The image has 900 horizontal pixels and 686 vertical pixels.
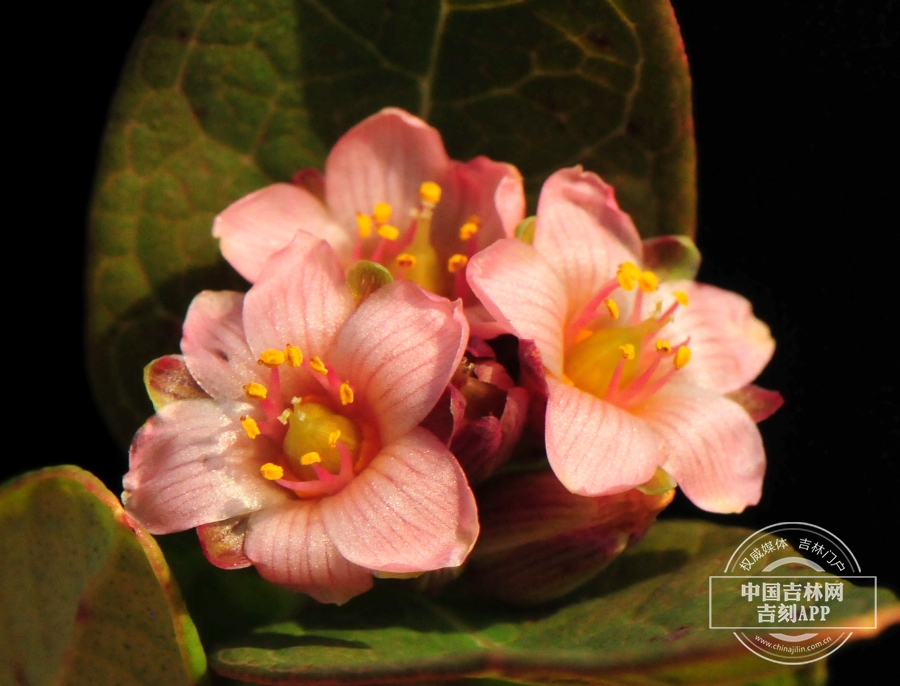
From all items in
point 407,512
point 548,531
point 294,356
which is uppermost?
point 294,356

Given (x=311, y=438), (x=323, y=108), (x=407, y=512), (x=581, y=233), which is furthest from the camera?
(x=323, y=108)

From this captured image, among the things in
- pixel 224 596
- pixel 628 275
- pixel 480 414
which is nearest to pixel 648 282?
pixel 628 275

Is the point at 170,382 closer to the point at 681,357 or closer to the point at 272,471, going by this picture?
the point at 272,471

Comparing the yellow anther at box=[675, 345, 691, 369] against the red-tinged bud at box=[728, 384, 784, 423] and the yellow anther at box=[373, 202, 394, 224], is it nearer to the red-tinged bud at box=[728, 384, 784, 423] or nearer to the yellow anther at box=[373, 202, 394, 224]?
the red-tinged bud at box=[728, 384, 784, 423]

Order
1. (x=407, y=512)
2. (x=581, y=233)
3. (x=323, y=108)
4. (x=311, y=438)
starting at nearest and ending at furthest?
(x=407, y=512), (x=311, y=438), (x=581, y=233), (x=323, y=108)

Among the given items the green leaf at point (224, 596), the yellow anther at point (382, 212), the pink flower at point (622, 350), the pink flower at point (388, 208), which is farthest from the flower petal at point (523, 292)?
the green leaf at point (224, 596)

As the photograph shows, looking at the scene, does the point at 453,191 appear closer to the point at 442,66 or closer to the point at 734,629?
the point at 442,66

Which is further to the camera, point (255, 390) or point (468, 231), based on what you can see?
point (468, 231)

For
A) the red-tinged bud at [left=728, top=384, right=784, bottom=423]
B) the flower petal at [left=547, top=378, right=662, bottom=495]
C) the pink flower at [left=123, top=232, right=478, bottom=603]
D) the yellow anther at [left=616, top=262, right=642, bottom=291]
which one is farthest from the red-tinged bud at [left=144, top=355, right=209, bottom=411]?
the red-tinged bud at [left=728, top=384, right=784, bottom=423]
